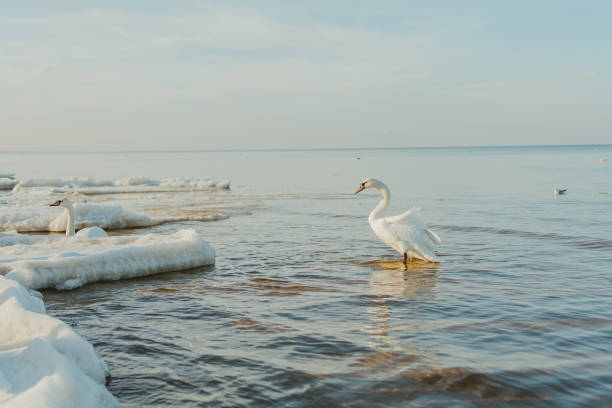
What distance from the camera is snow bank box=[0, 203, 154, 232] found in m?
16.4

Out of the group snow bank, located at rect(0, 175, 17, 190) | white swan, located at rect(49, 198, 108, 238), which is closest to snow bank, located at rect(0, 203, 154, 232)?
white swan, located at rect(49, 198, 108, 238)

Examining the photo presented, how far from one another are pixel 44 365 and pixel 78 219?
14160 millimetres

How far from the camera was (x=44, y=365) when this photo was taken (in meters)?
4.03

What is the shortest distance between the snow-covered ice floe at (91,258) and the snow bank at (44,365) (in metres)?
2.89

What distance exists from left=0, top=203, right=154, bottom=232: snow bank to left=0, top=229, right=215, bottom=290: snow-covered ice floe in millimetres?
5291

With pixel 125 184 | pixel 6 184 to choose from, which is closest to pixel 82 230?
pixel 125 184

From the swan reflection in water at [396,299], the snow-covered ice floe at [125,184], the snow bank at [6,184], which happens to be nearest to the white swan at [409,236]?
the swan reflection in water at [396,299]

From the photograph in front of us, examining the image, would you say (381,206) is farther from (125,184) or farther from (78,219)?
(125,184)

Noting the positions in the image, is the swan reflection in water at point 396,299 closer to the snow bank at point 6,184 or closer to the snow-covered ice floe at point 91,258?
the snow-covered ice floe at point 91,258

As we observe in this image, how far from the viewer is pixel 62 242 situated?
10.8 m

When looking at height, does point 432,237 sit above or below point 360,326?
above

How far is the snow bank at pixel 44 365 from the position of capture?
3.59 meters

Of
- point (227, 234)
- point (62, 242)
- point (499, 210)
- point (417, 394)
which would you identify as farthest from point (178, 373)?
point (499, 210)

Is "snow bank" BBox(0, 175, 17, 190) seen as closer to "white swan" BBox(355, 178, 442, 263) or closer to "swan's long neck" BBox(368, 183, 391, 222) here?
"swan's long neck" BBox(368, 183, 391, 222)
